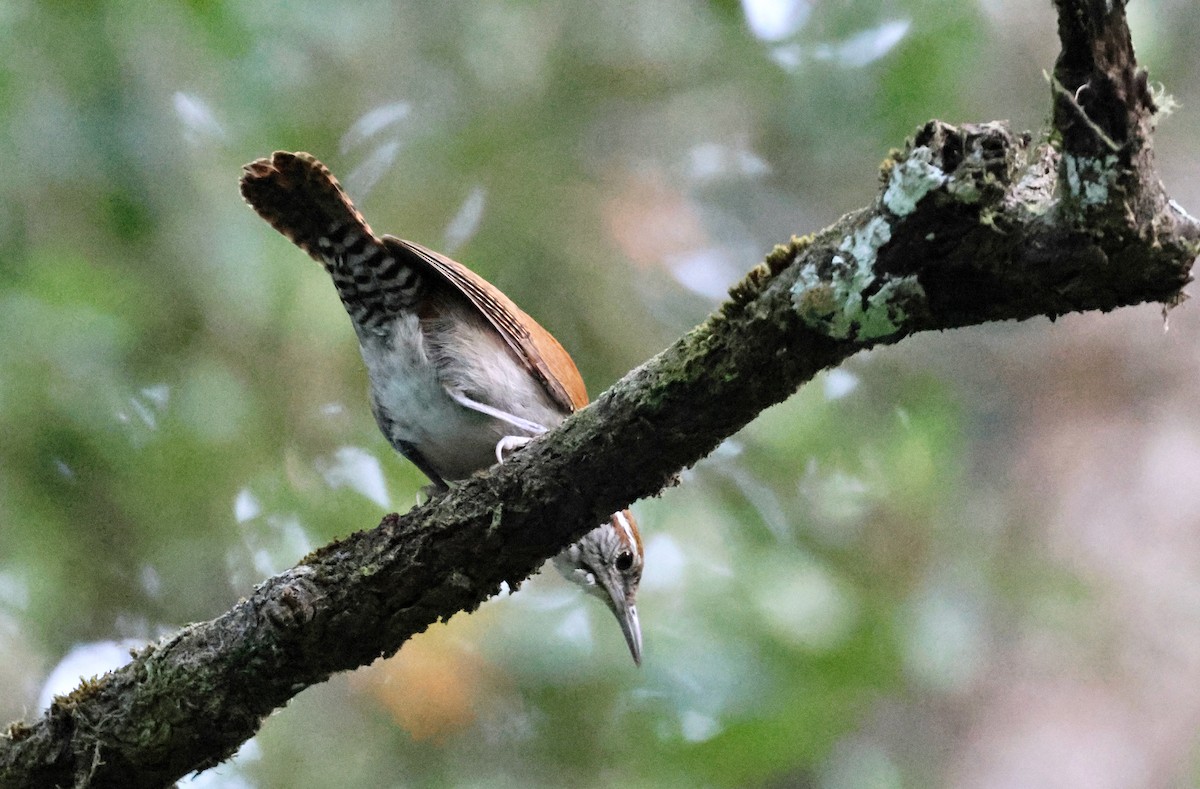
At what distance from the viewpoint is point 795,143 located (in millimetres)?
7180

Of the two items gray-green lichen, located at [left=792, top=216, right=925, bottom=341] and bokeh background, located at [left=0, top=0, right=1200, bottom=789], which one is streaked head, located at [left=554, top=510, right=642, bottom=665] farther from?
gray-green lichen, located at [left=792, top=216, right=925, bottom=341]

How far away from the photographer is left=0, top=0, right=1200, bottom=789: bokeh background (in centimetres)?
510

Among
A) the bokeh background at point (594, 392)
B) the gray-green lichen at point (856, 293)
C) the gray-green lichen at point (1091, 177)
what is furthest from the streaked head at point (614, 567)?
the gray-green lichen at point (1091, 177)

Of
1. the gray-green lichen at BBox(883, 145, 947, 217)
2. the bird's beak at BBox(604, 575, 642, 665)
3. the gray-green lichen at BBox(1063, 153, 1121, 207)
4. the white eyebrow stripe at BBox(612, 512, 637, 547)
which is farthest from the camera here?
the bird's beak at BBox(604, 575, 642, 665)

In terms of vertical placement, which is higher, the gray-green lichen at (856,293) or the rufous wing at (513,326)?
the rufous wing at (513,326)

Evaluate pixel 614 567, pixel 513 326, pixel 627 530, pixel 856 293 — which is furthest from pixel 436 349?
pixel 856 293

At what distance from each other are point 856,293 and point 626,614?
108 inches

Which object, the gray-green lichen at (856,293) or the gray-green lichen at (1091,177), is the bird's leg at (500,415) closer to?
the gray-green lichen at (856,293)

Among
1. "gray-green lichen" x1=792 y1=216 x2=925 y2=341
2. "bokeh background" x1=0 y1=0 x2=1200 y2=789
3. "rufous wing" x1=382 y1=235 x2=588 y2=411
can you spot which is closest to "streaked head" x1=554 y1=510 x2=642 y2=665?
"rufous wing" x1=382 y1=235 x2=588 y2=411

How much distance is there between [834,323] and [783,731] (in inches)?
142

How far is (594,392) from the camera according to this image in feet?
19.5

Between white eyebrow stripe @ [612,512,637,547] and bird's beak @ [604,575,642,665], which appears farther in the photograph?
bird's beak @ [604,575,642,665]

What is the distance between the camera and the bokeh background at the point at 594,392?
5.10 metres

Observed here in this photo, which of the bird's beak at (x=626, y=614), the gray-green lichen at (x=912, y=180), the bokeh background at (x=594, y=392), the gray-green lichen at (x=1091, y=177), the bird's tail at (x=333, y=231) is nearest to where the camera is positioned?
the gray-green lichen at (x=1091, y=177)
